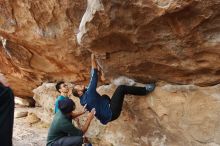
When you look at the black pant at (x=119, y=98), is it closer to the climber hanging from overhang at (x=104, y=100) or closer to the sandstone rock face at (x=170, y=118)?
the climber hanging from overhang at (x=104, y=100)

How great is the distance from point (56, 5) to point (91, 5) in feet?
3.72

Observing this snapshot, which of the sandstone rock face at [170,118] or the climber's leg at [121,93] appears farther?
the climber's leg at [121,93]

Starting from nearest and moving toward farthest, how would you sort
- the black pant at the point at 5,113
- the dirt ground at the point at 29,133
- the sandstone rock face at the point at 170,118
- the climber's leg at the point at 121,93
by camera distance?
the black pant at the point at 5,113 < the sandstone rock face at the point at 170,118 < the climber's leg at the point at 121,93 < the dirt ground at the point at 29,133

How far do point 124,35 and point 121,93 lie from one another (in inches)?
41.0

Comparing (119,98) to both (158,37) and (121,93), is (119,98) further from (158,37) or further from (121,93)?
(158,37)

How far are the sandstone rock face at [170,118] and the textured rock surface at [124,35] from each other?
18 centimetres

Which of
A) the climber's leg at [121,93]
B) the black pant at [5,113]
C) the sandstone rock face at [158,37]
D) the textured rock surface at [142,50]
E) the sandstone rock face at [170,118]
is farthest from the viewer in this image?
the climber's leg at [121,93]

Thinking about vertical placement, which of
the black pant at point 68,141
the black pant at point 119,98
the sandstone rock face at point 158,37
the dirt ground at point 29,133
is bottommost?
the dirt ground at point 29,133

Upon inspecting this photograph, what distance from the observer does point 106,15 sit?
4227 mm

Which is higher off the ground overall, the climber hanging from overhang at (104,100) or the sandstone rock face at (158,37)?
the sandstone rock face at (158,37)

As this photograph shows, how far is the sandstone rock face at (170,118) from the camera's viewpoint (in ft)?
15.3

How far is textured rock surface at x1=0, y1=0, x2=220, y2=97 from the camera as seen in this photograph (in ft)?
13.1

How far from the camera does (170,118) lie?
16.6ft

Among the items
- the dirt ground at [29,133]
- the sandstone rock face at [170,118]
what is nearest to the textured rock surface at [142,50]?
the sandstone rock face at [170,118]
